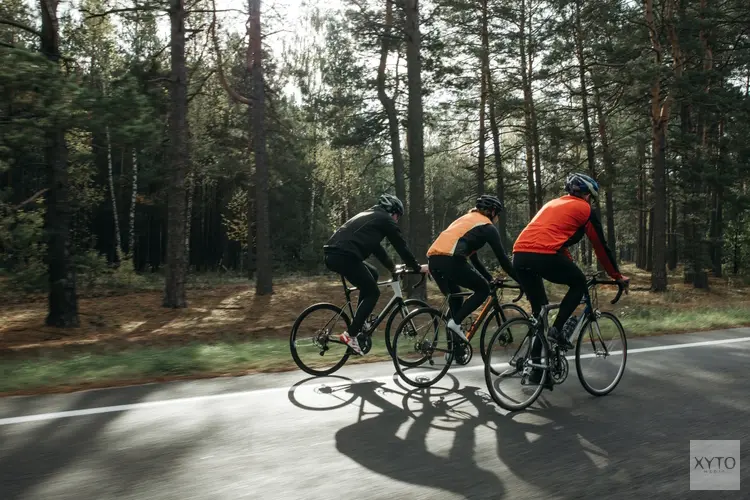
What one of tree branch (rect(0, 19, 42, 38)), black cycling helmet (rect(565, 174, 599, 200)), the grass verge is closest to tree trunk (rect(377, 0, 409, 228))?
tree branch (rect(0, 19, 42, 38))

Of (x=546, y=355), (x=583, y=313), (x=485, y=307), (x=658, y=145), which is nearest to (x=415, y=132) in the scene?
(x=485, y=307)

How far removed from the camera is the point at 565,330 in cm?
596

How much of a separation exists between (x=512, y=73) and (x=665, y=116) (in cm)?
761

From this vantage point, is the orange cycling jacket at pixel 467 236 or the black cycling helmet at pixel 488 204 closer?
the orange cycling jacket at pixel 467 236

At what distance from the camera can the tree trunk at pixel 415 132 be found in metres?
16.1

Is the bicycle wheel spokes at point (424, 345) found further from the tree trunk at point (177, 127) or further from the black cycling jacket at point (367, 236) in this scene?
the tree trunk at point (177, 127)

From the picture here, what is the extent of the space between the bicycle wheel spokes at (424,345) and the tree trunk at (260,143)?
49.1ft

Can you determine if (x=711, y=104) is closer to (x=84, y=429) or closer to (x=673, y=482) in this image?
(x=673, y=482)

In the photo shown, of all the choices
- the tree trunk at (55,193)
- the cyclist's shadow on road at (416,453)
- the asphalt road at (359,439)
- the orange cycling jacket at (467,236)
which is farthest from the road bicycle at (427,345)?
the tree trunk at (55,193)

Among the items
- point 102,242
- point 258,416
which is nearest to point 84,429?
point 258,416

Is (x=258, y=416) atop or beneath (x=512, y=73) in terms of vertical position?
beneath

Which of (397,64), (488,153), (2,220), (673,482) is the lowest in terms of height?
(673,482)

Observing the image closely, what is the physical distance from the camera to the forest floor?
23.4ft

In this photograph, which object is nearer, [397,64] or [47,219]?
[47,219]
